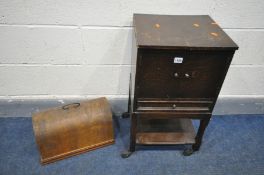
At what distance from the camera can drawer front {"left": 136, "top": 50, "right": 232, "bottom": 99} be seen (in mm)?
1016

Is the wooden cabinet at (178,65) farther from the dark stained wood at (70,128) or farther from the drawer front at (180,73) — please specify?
the dark stained wood at (70,128)

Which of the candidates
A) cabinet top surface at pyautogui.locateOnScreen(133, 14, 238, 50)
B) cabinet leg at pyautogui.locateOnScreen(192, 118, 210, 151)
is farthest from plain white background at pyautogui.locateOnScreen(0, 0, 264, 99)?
cabinet leg at pyautogui.locateOnScreen(192, 118, 210, 151)

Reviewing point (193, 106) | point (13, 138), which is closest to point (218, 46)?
point (193, 106)

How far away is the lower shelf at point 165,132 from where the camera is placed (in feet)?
4.71

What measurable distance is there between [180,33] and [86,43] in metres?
0.62

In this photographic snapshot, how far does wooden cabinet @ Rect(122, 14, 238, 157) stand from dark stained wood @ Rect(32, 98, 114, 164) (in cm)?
23

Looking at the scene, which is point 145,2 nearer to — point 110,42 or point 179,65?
point 110,42

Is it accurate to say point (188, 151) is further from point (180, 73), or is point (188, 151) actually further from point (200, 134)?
point (180, 73)

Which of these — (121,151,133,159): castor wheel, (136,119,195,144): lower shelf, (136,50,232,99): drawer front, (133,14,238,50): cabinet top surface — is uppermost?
(133,14,238,50): cabinet top surface

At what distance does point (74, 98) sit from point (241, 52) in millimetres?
1229

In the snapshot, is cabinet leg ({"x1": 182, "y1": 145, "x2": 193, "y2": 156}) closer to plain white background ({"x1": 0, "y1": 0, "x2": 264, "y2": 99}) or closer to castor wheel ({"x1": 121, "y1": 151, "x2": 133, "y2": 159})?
castor wheel ({"x1": 121, "y1": 151, "x2": 133, "y2": 159})

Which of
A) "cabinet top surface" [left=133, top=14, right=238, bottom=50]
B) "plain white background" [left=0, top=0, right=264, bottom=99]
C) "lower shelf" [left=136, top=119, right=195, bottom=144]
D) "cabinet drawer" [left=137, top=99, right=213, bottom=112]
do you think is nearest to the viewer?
"cabinet top surface" [left=133, top=14, right=238, bottom=50]

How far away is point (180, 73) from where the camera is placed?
1.08 meters

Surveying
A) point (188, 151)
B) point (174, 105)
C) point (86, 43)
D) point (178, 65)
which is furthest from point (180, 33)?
point (188, 151)
